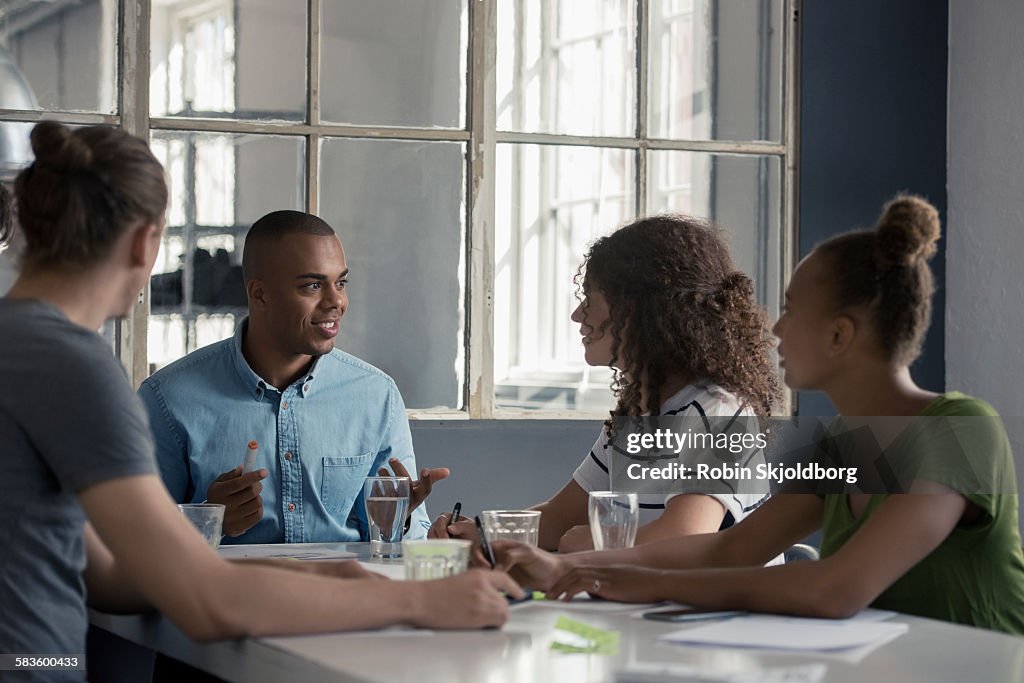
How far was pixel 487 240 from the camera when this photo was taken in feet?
12.8

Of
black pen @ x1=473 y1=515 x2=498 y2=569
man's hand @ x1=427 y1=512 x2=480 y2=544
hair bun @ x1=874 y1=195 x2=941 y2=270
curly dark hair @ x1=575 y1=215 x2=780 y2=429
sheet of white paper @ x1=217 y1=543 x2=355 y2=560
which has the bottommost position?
sheet of white paper @ x1=217 y1=543 x2=355 y2=560

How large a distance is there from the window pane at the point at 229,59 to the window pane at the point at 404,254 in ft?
0.74

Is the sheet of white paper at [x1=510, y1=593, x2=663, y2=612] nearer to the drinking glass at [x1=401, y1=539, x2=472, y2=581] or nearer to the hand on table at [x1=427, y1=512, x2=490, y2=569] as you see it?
the drinking glass at [x1=401, y1=539, x2=472, y2=581]

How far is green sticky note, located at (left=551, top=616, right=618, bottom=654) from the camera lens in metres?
1.35

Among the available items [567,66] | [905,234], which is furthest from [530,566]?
[567,66]

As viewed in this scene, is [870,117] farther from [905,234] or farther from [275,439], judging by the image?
[905,234]

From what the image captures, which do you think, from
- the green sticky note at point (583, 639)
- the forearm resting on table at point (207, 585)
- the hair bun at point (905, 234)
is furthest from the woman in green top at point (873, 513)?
the forearm resting on table at point (207, 585)

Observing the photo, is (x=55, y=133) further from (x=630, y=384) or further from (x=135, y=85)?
(x=135, y=85)

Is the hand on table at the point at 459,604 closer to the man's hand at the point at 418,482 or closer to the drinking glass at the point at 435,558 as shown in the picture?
the drinking glass at the point at 435,558

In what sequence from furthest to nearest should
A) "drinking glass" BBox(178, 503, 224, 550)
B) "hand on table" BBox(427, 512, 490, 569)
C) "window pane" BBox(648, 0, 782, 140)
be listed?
1. "window pane" BBox(648, 0, 782, 140)
2. "hand on table" BBox(427, 512, 490, 569)
3. "drinking glass" BBox(178, 503, 224, 550)

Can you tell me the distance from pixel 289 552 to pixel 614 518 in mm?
606

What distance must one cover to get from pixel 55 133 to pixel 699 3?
3.05 meters

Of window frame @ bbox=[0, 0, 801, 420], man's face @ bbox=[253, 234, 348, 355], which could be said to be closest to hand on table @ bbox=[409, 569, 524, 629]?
man's face @ bbox=[253, 234, 348, 355]

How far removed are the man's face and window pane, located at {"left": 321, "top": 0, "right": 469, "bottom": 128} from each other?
3.51 feet
